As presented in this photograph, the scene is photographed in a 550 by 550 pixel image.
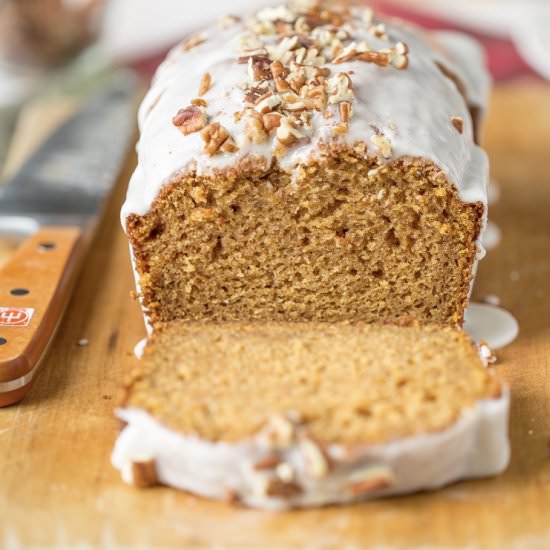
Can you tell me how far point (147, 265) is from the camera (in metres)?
3.23

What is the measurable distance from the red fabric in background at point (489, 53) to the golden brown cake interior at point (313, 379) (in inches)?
132

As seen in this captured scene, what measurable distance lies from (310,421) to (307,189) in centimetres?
82

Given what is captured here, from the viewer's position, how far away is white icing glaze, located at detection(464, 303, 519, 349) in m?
3.44

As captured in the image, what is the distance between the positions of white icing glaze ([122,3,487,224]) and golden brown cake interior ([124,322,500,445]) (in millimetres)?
475

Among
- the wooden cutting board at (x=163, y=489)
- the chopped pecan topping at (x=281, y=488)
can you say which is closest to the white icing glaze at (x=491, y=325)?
the wooden cutting board at (x=163, y=489)

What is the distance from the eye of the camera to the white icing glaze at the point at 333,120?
303 cm

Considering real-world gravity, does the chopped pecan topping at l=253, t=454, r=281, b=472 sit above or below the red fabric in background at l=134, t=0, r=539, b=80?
above

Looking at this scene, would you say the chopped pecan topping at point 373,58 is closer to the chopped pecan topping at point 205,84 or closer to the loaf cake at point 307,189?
the loaf cake at point 307,189

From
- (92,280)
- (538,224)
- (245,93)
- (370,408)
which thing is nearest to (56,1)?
(92,280)

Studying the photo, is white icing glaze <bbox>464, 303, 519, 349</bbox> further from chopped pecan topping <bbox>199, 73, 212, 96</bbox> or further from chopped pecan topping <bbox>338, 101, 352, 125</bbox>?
chopped pecan topping <bbox>199, 73, 212, 96</bbox>

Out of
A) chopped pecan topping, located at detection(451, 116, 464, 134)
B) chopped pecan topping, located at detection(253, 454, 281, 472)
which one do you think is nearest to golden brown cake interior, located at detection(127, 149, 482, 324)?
chopped pecan topping, located at detection(451, 116, 464, 134)

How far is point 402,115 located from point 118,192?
72.9 inches

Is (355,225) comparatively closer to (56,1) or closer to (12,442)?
(12,442)

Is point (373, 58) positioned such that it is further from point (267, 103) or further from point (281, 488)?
point (281, 488)
